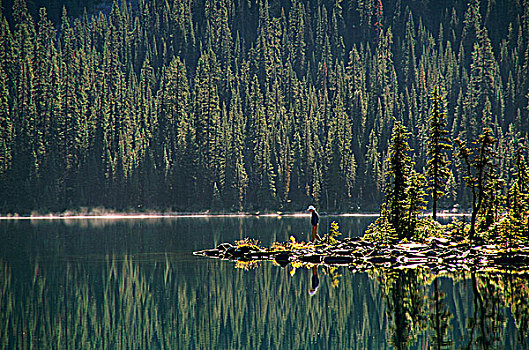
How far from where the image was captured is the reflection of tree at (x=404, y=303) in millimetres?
26116

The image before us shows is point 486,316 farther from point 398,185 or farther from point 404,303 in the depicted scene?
point 398,185

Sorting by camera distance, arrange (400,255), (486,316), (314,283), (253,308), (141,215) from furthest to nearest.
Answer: (141,215), (400,255), (314,283), (253,308), (486,316)

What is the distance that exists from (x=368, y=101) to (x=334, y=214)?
39.2 meters

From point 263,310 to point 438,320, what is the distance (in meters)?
7.48

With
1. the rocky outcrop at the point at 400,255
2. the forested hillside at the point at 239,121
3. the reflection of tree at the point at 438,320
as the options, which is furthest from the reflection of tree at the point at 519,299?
the forested hillside at the point at 239,121

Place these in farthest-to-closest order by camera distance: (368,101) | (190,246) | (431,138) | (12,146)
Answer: (368,101) < (12,146) < (190,246) < (431,138)

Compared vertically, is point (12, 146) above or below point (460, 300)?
above

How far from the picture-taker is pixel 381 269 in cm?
4381

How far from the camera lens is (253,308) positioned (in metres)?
32.5

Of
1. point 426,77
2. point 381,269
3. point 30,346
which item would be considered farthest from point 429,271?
point 426,77

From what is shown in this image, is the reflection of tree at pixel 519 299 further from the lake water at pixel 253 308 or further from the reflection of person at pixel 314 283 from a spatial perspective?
the reflection of person at pixel 314 283

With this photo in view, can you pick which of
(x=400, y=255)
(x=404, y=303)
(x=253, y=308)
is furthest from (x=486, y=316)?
(x=400, y=255)

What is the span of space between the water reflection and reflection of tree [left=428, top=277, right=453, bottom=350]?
4 centimetres

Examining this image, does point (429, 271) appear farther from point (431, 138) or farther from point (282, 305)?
point (431, 138)
